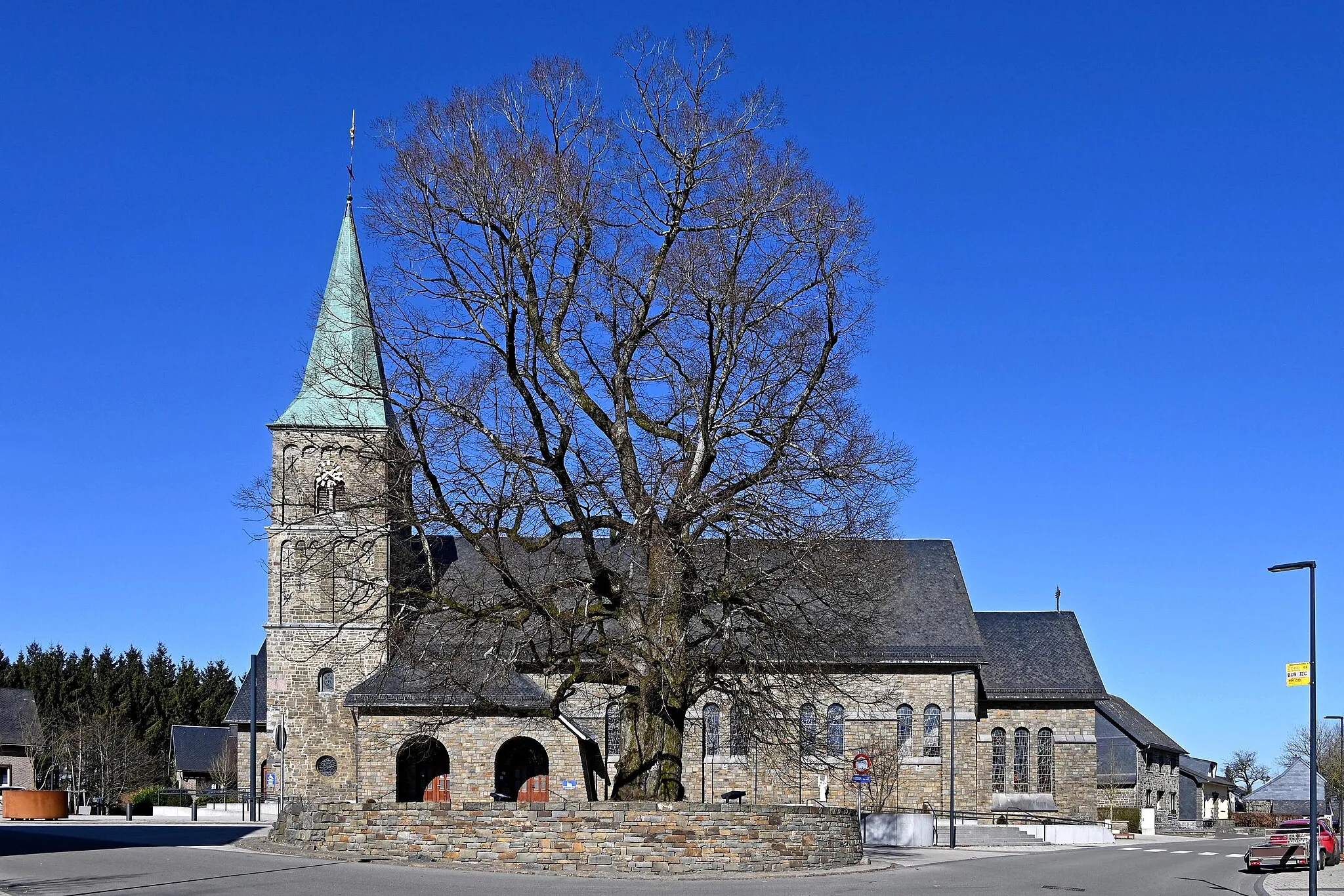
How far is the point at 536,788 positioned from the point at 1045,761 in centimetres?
2058

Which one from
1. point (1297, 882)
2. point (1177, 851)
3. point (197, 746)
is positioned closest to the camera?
point (1297, 882)

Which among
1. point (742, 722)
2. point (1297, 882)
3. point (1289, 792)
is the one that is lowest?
point (1289, 792)

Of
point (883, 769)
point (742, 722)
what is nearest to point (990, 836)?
point (883, 769)

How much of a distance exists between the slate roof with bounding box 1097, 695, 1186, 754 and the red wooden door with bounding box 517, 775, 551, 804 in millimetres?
26211

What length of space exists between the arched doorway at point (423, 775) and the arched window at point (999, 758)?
21249mm

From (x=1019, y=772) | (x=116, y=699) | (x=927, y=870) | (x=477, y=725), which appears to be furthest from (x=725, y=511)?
(x=116, y=699)

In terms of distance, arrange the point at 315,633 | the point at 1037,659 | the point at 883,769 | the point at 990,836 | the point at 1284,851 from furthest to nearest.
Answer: the point at 1037,659 → the point at 315,633 → the point at 883,769 → the point at 990,836 → the point at 1284,851

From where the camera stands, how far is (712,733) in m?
52.2

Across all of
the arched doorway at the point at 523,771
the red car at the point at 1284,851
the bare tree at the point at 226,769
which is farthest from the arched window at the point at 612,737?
the bare tree at the point at 226,769

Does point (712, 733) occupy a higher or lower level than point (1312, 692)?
lower

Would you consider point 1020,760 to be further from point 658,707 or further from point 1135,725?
point 658,707

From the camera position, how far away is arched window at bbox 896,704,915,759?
170ft

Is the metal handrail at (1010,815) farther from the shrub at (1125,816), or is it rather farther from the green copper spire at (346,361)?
the green copper spire at (346,361)

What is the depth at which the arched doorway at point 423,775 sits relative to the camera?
48.2 meters
